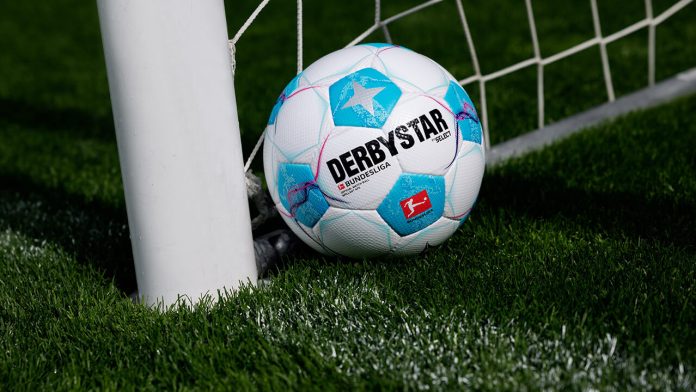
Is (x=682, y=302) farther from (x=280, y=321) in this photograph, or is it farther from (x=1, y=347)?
(x=1, y=347)

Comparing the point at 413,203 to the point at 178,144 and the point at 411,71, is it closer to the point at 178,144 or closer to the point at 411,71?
the point at 411,71

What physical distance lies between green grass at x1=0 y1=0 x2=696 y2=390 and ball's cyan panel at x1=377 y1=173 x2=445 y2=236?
6.1 inches

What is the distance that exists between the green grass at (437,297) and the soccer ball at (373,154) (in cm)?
14

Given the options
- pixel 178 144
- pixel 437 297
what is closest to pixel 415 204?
pixel 437 297

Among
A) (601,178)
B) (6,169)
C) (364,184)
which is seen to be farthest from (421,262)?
(6,169)

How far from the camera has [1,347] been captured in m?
2.26

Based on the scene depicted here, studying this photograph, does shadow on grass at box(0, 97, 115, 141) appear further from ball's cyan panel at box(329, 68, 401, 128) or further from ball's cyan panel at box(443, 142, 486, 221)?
ball's cyan panel at box(443, 142, 486, 221)

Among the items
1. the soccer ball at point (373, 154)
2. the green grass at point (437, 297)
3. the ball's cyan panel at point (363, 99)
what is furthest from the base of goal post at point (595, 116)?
the ball's cyan panel at point (363, 99)

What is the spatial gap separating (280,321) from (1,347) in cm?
81

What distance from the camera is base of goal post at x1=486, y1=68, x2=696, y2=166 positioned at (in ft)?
12.1

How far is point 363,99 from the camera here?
7.79ft

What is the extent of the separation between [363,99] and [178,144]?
0.56 m

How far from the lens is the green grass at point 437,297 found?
1.97m

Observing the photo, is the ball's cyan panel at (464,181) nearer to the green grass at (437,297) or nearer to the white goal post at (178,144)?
the green grass at (437,297)
